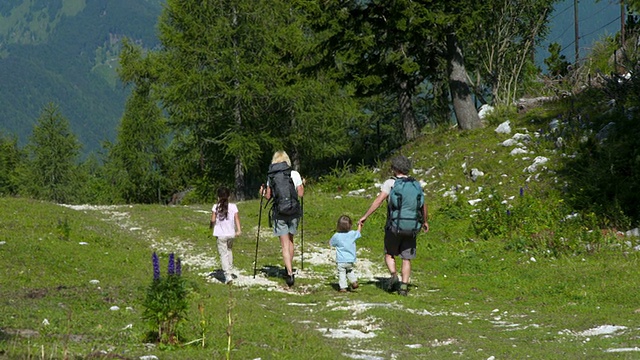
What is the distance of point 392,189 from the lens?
518 inches

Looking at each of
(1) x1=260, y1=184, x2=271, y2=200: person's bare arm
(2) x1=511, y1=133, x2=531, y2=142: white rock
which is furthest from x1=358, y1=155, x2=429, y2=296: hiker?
(2) x1=511, y1=133, x2=531, y2=142: white rock

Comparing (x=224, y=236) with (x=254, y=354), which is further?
(x=224, y=236)

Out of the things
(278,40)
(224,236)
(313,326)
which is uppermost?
(278,40)

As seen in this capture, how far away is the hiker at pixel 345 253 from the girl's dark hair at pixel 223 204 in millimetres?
2045

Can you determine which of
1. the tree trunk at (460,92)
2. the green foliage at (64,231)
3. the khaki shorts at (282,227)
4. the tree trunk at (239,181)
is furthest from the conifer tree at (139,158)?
the khaki shorts at (282,227)

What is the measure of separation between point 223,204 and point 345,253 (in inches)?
95.1

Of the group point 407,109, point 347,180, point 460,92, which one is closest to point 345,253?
point 347,180

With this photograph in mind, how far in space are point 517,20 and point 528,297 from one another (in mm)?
29639

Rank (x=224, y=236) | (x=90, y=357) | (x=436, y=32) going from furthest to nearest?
(x=436, y=32) < (x=224, y=236) < (x=90, y=357)

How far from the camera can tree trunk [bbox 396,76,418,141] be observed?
3195cm

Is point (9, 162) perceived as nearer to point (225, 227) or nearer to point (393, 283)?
point (225, 227)

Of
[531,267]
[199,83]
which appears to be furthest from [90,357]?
[199,83]

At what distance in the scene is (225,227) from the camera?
578 inches

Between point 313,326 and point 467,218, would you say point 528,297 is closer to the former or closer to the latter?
point 313,326
